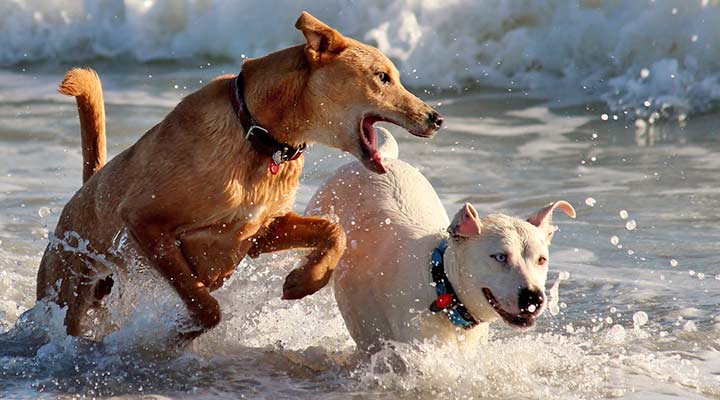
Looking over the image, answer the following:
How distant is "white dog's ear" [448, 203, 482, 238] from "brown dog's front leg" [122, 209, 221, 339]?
112 centimetres

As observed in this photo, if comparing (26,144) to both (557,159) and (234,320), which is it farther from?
(234,320)

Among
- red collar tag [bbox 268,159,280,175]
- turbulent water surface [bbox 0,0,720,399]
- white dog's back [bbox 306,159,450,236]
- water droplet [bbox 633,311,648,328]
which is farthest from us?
water droplet [bbox 633,311,648,328]

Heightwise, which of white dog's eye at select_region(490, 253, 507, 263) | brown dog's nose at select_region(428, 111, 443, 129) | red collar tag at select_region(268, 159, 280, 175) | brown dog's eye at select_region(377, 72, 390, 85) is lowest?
white dog's eye at select_region(490, 253, 507, 263)

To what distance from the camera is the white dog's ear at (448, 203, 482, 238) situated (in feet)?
16.7

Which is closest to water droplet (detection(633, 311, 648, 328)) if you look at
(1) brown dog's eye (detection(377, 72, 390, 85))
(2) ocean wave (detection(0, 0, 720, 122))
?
(1) brown dog's eye (detection(377, 72, 390, 85))

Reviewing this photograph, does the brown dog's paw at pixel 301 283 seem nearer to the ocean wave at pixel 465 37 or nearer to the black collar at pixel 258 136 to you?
the black collar at pixel 258 136

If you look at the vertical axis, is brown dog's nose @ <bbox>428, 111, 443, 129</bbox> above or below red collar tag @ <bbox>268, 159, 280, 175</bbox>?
above

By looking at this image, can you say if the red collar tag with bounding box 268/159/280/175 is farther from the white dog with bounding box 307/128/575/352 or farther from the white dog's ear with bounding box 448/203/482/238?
the white dog's ear with bounding box 448/203/482/238

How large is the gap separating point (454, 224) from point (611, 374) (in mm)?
1070

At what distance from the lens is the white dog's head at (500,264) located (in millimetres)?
4941

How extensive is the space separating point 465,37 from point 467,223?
949 centimetres

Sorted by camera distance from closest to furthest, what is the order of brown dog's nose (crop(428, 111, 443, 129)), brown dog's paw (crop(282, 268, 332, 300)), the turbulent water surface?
1. brown dog's nose (crop(428, 111, 443, 129))
2. brown dog's paw (crop(282, 268, 332, 300))
3. the turbulent water surface

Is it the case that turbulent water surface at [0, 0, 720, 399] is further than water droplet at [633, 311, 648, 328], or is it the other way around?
water droplet at [633, 311, 648, 328]

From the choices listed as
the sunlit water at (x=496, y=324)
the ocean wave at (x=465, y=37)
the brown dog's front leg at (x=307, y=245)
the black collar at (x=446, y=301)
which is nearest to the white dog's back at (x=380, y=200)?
the brown dog's front leg at (x=307, y=245)
